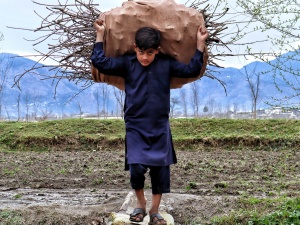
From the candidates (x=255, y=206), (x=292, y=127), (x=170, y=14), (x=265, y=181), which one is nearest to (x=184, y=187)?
(x=265, y=181)

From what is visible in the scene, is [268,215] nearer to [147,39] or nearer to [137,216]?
[137,216]

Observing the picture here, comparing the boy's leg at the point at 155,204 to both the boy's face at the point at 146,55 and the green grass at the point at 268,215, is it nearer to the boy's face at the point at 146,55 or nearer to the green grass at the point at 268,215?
the green grass at the point at 268,215

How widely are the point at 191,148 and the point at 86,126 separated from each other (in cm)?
370

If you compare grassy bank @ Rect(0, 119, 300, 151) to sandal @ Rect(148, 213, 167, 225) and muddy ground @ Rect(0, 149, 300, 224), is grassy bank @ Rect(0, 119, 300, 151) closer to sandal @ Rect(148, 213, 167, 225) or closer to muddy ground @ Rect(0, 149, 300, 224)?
muddy ground @ Rect(0, 149, 300, 224)

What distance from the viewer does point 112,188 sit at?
5.66 m

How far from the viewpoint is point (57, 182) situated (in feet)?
20.5

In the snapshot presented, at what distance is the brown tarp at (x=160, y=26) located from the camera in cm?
344

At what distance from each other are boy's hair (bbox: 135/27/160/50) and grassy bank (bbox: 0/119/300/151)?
975 centimetres

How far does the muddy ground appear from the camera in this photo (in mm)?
3959

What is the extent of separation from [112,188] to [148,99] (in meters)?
2.60

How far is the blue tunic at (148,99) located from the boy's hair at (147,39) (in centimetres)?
16

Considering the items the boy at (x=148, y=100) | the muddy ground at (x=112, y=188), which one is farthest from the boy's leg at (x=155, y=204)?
the muddy ground at (x=112, y=188)

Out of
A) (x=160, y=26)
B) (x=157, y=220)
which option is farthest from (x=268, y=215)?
(x=160, y=26)

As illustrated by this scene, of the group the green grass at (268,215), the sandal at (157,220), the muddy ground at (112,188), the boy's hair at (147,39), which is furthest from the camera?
the muddy ground at (112,188)
